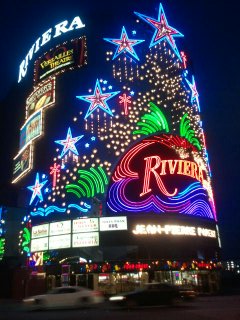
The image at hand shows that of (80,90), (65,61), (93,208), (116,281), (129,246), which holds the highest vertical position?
(65,61)

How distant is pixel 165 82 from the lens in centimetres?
4638

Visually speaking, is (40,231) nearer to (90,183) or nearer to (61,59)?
(90,183)

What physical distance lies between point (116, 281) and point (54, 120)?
2127 cm

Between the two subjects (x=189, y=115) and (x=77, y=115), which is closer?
(x=77, y=115)

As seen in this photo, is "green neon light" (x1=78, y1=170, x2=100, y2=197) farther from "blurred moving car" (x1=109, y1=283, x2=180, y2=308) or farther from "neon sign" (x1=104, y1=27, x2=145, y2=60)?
"blurred moving car" (x1=109, y1=283, x2=180, y2=308)

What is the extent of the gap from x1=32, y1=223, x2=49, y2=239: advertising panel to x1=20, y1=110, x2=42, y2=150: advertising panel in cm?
1224

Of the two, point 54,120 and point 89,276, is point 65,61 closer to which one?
point 54,120

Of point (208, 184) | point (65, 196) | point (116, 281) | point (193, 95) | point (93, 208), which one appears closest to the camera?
point (116, 281)

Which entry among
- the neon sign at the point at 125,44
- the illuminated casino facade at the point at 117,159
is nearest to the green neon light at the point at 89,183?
the illuminated casino facade at the point at 117,159

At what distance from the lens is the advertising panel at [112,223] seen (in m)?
34.9

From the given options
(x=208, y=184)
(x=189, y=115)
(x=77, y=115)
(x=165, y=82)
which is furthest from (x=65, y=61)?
(x=208, y=184)

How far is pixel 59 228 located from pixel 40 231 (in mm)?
2789

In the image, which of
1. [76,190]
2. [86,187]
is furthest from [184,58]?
[76,190]

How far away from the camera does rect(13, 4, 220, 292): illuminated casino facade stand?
35.2 m
